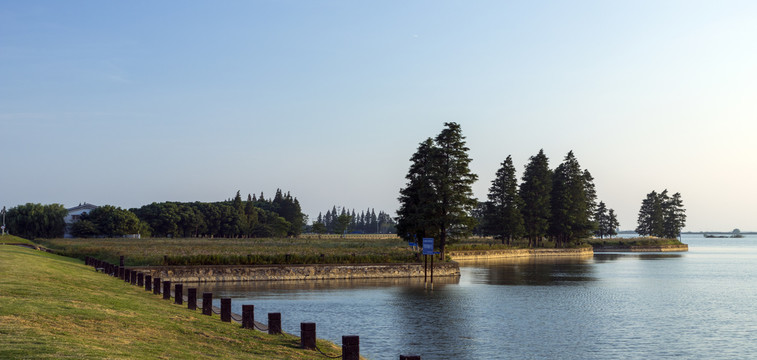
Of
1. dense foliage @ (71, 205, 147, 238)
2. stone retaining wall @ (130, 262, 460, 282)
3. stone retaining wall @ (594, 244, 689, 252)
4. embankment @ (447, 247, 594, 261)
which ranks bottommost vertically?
stone retaining wall @ (594, 244, 689, 252)

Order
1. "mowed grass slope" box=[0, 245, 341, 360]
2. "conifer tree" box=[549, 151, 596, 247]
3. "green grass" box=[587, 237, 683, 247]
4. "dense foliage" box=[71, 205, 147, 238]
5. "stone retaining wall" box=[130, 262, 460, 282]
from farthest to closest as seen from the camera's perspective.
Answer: "green grass" box=[587, 237, 683, 247]
"dense foliage" box=[71, 205, 147, 238]
"conifer tree" box=[549, 151, 596, 247]
"stone retaining wall" box=[130, 262, 460, 282]
"mowed grass slope" box=[0, 245, 341, 360]

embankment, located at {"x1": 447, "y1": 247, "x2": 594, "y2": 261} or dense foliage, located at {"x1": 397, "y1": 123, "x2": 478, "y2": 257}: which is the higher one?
dense foliage, located at {"x1": 397, "y1": 123, "x2": 478, "y2": 257}

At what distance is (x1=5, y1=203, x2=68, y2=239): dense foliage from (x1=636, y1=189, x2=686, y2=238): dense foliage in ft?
492

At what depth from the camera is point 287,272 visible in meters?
52.7

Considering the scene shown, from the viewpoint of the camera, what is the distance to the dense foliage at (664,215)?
174 m

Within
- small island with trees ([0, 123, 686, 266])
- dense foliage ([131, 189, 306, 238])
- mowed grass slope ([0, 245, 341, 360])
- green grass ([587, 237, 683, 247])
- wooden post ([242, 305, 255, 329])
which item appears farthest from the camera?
dense foliage ([131, 189, 306, 238])

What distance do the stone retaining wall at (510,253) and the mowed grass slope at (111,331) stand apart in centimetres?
7032

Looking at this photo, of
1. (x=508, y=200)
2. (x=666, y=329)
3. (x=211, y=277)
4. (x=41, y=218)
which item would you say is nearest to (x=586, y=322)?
(x=666, y=329)

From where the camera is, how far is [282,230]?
19025cm

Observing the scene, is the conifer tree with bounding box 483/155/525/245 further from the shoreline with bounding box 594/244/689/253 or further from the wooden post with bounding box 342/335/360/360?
the wooden post with bounding box 342/335/360/360

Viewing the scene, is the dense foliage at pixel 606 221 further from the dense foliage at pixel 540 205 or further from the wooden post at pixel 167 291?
the wooden post at pixel 167 291

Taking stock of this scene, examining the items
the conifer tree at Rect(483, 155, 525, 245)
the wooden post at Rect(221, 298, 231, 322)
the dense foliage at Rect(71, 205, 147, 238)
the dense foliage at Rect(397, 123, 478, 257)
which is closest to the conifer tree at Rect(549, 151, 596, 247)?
the conifer tree at Rect(483, 155, 525, 245)

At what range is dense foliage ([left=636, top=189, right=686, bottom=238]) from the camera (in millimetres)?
173500

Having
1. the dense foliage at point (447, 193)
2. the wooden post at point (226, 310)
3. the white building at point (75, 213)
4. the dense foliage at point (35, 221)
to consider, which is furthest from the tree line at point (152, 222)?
the wooden post at point (226, 310)
